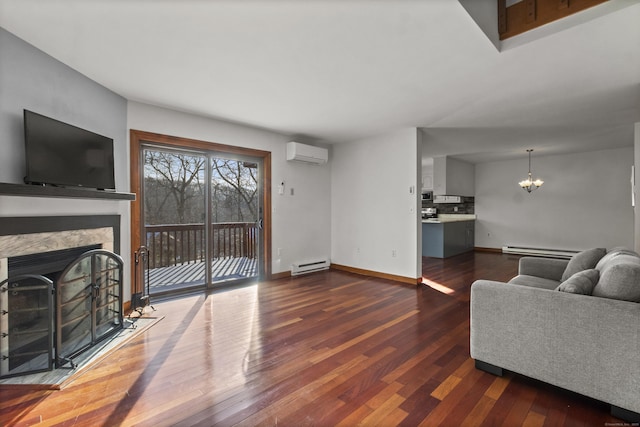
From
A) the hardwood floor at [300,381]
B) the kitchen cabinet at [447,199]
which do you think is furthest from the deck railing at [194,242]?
the kitchen cabinet at [447,199]

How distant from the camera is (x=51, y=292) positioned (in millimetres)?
2074

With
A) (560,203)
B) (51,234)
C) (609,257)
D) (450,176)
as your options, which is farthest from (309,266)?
(560,203)

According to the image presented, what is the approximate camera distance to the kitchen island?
268 inches

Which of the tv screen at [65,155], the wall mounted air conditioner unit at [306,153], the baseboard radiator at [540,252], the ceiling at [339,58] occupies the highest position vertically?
Result: the ceiling at [339,58]

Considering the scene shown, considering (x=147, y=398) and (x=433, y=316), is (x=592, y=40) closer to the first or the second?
(x=433, y=316)

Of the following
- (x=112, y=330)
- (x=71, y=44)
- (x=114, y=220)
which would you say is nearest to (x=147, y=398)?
(x=112, y=330)

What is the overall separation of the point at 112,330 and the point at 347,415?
2321mm

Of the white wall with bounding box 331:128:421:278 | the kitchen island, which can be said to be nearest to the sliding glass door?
the white wall with bounding box 331:128:421:278

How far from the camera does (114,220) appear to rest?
309cm

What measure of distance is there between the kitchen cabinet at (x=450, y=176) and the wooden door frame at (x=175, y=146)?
15.0 feet

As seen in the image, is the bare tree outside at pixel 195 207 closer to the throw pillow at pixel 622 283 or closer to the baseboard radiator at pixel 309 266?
the baseboard radiator at pixel 309 266

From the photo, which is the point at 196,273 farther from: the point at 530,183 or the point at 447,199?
the point at 530,183

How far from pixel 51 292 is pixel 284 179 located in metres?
3.40

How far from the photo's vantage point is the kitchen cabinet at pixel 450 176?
717cm
